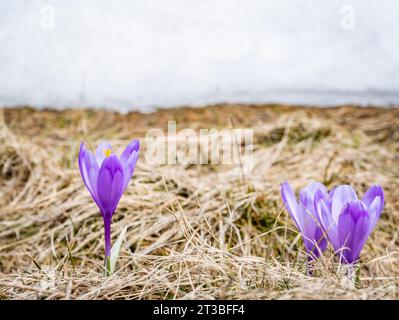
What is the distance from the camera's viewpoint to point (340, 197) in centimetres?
96

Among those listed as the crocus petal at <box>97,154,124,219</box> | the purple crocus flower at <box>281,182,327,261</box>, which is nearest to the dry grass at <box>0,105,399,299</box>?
the purple crocus flower at <box>281,182,327,261</box>

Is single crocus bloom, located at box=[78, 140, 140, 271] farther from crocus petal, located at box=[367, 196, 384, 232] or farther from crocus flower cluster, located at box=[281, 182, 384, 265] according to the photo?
crocus petal, located at box=[367, 196, 384, 232]

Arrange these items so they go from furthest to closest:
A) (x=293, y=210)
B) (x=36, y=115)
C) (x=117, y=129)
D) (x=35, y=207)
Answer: (x=36, y=115)
(x=117, y=129)
(x=35, y=207)
(x=293, y=210)

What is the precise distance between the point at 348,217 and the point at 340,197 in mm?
67

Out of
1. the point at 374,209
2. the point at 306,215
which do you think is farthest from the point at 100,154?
the point at 374,209

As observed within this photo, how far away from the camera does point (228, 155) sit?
2562mm

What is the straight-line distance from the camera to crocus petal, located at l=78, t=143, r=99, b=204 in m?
0.94

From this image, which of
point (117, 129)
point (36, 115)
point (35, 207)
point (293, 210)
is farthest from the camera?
point (36, 115)

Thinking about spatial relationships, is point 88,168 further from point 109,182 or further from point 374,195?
point 374,195

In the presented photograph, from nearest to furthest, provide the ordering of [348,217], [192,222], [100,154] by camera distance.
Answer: [348,217], [100,154], [192,222]
